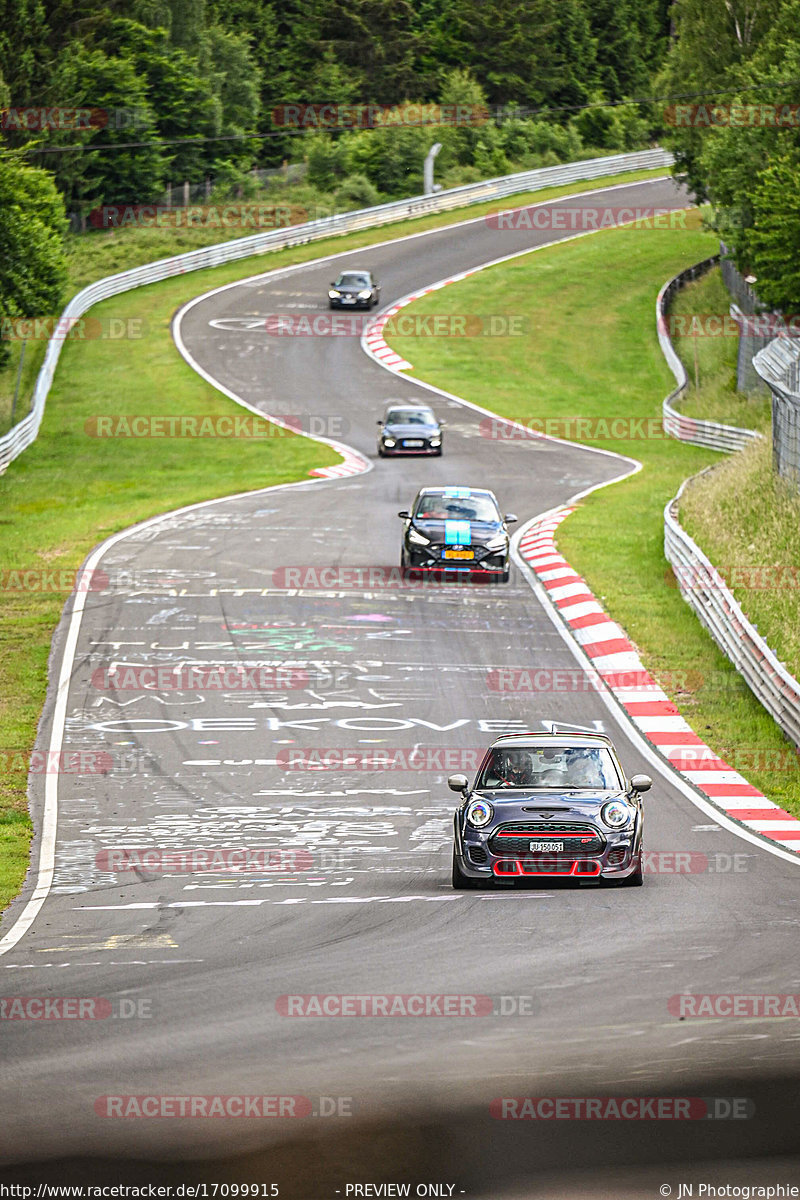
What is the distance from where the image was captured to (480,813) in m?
13.7

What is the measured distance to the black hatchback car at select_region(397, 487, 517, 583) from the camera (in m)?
29.5

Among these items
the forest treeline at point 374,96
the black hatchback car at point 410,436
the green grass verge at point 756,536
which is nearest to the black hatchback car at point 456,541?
the green grass verge at point 756,536

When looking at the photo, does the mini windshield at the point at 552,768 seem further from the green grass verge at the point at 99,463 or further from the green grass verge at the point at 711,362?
the green grass verge at the point at 711,362

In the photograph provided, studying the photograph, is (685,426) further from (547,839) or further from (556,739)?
(547,839)

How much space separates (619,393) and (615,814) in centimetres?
4285

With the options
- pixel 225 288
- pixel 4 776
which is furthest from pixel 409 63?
pixel 4 776

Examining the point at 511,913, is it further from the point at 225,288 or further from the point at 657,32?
the point at 657,32

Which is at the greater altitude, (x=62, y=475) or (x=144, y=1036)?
(x=144, y=1036)

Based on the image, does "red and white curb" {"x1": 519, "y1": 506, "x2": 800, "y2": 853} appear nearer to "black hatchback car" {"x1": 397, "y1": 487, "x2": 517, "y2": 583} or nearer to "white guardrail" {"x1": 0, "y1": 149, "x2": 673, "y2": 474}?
"black hatchback car" {"x1": 397, "y1": 487, "x2": 517, "y2": 583}

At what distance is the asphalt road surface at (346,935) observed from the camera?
7465 millimetres

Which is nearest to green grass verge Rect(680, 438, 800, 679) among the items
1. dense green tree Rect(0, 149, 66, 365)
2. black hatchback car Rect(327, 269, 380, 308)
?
dense green tree Rect(0, 149, 66, 365)

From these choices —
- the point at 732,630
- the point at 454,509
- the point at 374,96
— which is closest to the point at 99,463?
the point at 454,509

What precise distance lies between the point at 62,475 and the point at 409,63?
7131 centimetres

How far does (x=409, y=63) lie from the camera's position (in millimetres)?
106188
